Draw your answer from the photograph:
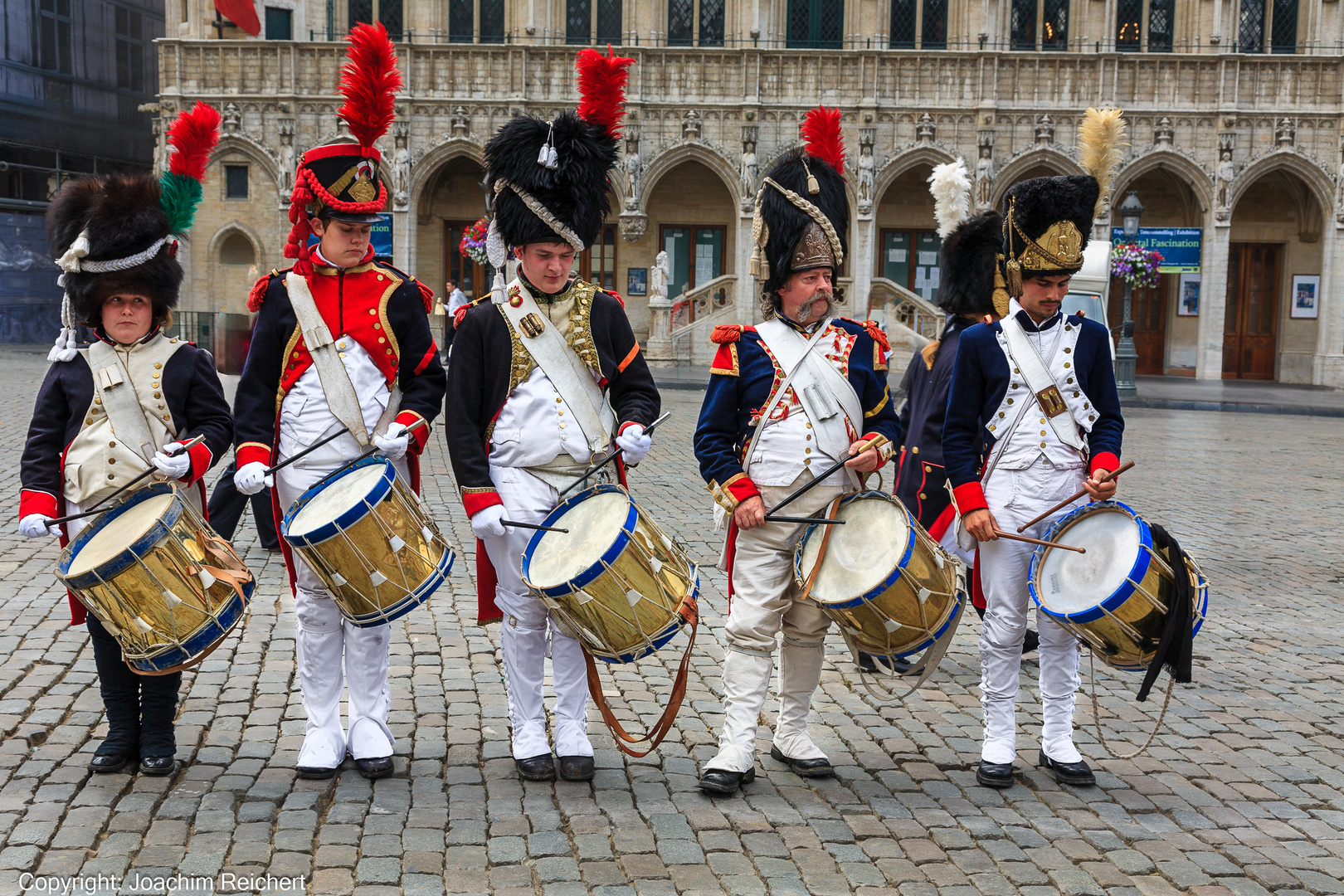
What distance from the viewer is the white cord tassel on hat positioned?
4523mm

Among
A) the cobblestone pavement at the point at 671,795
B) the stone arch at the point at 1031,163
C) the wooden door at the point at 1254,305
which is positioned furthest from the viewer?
the wooden door at the point at 1254,305

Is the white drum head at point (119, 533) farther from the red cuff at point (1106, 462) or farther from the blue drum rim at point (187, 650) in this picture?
the red cuff at point (1106, 462)

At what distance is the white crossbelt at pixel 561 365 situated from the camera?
448cm

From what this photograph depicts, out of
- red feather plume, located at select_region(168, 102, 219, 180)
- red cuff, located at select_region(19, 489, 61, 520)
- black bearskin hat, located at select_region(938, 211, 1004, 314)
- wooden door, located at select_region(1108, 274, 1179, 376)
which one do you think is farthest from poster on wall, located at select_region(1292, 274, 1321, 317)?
red cuff, located at select_region(19, 489, 61, 520)

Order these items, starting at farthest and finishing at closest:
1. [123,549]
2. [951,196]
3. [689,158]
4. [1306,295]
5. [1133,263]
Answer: [1306,295] < [689,158] < [1133,263] < [951,196] < [123,549]

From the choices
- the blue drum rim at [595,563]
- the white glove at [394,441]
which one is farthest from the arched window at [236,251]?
the blue drum rim at [595,563]

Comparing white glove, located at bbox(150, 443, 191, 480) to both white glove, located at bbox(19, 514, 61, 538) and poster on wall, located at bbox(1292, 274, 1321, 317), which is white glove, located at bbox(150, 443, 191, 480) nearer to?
white glove, located at bbox(19, 514, 61, 538)

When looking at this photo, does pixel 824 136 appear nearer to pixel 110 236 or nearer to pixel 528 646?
pixel 528 646

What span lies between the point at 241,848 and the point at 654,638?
4.62 ft

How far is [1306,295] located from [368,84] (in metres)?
30.7

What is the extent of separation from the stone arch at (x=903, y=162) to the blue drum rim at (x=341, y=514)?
26.5 metres

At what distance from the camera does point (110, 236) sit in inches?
176

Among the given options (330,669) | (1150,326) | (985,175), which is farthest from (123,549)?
(1150,326)

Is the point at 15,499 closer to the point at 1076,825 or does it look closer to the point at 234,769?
the point at 234,769
